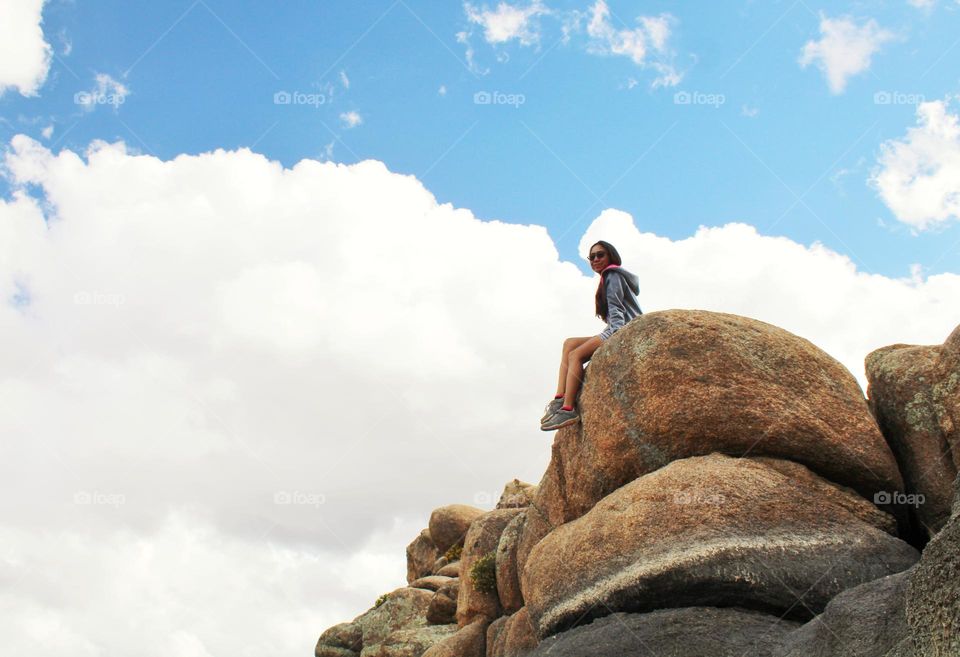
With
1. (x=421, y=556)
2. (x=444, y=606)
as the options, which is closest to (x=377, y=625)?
(x=444, y=606)

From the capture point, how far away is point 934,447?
14273mm

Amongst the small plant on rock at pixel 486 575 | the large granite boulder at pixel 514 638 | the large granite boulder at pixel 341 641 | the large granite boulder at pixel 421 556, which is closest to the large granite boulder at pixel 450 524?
the large granite boulder at pixel 421 556

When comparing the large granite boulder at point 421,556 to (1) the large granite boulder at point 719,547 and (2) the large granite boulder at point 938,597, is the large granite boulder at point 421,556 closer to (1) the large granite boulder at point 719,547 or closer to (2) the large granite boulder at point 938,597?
(1) the large granite boulder at point 719,547

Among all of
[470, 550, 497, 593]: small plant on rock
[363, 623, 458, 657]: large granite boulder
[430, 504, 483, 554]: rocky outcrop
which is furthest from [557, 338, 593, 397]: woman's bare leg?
[430, 504, 483, 554]: rocky outcrop

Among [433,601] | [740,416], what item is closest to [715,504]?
[740,416]

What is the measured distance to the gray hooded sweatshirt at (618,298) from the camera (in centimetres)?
1781

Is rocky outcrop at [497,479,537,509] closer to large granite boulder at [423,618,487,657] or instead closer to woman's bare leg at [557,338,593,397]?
large granite boulder at [423,618,487,657]

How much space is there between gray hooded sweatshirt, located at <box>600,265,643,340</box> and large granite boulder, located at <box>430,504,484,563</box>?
25.4 metres

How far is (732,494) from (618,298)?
5843mm

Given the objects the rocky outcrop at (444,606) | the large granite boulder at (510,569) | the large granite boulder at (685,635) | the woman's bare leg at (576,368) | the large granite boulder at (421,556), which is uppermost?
the large granite boulder at (421,556)

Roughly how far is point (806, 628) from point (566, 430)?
8447 mm

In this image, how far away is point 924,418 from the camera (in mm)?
14406

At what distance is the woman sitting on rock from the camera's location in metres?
17.6

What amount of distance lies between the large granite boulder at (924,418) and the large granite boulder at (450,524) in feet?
93.0
